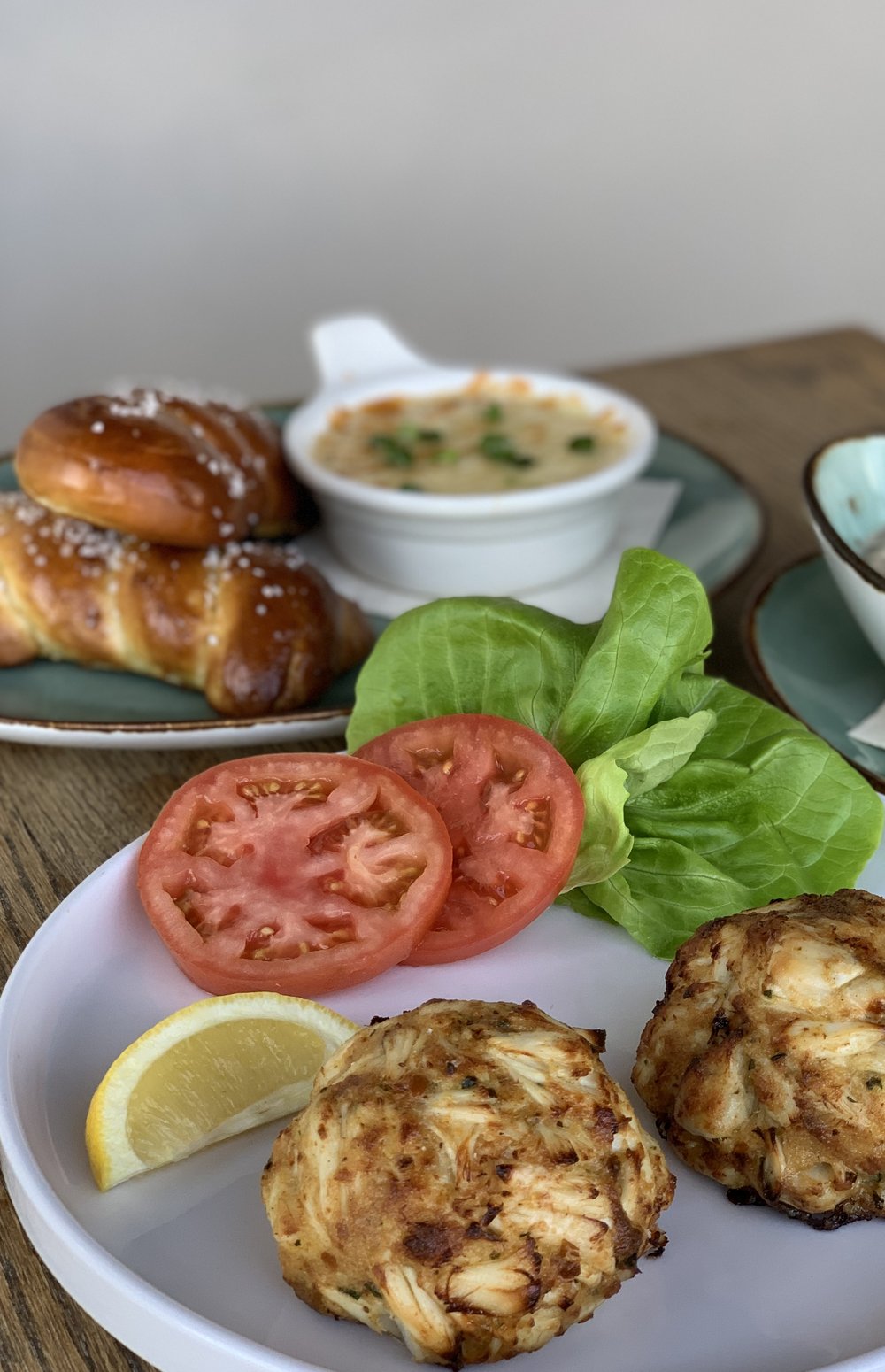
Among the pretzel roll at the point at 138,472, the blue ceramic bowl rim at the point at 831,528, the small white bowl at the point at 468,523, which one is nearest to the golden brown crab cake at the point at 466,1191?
the blue ceramic bowl rim at the point at 831,528

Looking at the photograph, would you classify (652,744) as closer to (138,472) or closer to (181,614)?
(181,614)

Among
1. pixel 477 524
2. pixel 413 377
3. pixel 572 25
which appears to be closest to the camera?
pixel 477 524

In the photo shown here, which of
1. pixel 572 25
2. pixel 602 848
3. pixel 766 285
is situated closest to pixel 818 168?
pixel 766 285

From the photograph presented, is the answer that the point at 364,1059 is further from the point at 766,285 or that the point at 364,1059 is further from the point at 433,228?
the point at 766,285

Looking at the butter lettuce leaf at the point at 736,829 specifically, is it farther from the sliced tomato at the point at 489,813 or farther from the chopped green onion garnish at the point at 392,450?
the chopped green onion garnish at the point at 392,450

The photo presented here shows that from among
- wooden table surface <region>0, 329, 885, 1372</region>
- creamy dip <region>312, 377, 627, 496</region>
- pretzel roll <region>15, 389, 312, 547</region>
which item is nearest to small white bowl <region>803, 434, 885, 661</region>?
wooden table surface <region>0, 329, 885, 1372</region>
